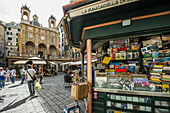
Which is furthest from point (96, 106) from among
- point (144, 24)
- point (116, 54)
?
point (144, 24)

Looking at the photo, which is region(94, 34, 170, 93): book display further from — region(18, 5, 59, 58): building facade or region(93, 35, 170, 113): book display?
region(18, 5, 59, 58): building facade

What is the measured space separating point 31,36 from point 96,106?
32129mm

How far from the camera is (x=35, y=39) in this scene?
28203 millimetres

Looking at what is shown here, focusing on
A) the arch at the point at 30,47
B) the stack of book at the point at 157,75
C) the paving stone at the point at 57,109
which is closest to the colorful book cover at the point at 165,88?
the stack of book at the point at 157,75

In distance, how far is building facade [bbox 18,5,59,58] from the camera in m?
25.5

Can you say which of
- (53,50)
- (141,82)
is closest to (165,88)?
(141,82)

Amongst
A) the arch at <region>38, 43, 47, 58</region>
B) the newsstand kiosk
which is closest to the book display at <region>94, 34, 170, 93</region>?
the newsstand kiosk

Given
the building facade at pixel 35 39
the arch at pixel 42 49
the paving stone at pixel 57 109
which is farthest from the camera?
the arch at pixel 42 49

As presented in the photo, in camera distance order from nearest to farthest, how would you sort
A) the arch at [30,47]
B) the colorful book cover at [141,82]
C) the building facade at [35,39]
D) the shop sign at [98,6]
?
1. the shop sign at [98,6]
2. the colorful book cover at [141,82]
3. the building facade at [35,39]
4. the arch at [30,47]

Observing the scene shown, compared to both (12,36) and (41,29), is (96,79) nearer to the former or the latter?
(41,29)

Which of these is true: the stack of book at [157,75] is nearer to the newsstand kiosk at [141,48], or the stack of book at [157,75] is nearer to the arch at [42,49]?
the newsstand kiosk at [141,48]

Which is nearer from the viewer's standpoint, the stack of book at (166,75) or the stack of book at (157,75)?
the stack of book at (166,75)

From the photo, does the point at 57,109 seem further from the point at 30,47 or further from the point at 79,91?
the point at 30,47

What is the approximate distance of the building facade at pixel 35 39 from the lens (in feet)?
83.5
